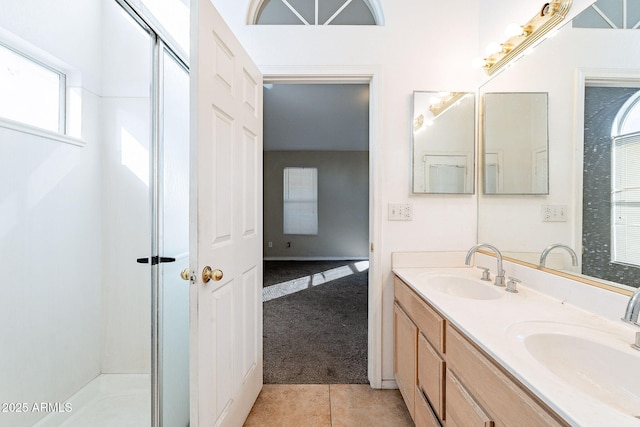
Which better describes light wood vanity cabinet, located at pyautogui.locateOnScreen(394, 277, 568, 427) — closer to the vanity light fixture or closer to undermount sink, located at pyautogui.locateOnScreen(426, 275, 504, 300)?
undermount sink, located at pyautogui.locateOnScreen(426, 275, 504, 300)

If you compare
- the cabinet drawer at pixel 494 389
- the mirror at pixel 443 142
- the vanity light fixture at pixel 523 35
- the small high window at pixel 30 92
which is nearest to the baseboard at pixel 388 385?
the cabinet drawer at pixel 494 389

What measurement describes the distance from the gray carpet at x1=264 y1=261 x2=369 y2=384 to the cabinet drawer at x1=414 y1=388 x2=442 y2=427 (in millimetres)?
609

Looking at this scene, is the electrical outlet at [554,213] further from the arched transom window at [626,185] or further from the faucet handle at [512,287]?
the faucet handle at [512,287]

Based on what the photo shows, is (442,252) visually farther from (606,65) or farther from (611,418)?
(611,418)

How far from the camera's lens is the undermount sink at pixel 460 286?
4.68 ft

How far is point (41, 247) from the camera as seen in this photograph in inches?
45.4

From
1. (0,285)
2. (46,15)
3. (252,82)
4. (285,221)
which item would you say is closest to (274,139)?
(285,221)

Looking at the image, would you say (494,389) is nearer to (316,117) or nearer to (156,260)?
(156,260)

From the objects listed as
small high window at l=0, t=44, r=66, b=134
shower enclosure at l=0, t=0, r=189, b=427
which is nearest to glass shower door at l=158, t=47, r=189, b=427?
shower enclosure at l=0, t=0, r=189, b=427

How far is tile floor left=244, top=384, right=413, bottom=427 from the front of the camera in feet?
4.88

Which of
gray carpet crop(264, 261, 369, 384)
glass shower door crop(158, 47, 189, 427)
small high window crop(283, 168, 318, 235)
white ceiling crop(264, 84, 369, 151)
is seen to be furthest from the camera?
small high window crop(283, 168, 318, 235)

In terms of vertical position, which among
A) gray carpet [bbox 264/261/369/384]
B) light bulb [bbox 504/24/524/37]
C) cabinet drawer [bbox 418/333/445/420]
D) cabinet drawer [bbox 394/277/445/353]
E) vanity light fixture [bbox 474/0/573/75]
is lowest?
gray carpet [bbox 264/261/369/384]

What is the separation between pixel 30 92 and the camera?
108 cm

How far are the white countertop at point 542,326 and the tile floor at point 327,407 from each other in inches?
32.9
